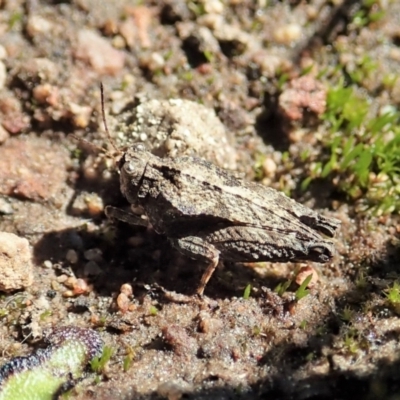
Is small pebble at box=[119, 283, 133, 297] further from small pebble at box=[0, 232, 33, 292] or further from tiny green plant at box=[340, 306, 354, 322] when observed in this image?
tiny green plant at box=[340, 306, 354, 322]

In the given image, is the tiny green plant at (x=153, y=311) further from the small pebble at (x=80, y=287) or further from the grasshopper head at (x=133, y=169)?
the grasshopper head at (x=133, y=169)

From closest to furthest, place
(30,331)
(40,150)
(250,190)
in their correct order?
(30,331) < (250,190) < (40,150)

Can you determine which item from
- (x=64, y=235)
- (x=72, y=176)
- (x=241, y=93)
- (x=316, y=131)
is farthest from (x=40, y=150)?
(x=316, y=131)

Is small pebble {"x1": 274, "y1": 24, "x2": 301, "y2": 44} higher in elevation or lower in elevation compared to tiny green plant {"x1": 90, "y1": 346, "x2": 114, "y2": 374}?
higher

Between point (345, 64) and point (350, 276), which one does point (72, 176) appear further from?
A: point (345, 64)

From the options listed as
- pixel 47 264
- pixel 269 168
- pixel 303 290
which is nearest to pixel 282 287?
pixel 303 290

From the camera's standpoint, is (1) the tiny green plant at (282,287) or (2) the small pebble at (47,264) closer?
(1) the tiny green plant at (282,287)

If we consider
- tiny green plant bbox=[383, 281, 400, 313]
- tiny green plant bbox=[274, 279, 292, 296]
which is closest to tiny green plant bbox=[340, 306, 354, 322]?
tiny green plant bbox=[383, 281, 400, 313]

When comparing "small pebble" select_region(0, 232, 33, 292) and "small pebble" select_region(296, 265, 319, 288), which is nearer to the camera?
"small pebble" select_region(0, 232, 33, 292)

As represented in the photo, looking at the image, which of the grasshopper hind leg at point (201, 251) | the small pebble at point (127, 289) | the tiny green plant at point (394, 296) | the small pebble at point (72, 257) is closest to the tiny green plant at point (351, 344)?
the tiny green plant at point (394, 296)
